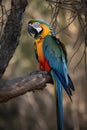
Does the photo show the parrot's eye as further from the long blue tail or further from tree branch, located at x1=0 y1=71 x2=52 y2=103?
tree branch, located at x1=0 y1=71 x2=52 y2=103

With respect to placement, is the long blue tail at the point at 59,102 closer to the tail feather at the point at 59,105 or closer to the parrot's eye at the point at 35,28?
the tail feather at the point at 59,105

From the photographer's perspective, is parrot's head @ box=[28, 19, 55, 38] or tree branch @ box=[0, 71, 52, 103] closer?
tree branch @ box=[0, 71, 52, 103]

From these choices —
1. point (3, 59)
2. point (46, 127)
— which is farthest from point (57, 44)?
point (46, 127)

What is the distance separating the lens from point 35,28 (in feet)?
12.7

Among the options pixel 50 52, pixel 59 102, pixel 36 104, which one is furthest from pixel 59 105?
pixel 36 104

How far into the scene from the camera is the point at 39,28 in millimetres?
3902

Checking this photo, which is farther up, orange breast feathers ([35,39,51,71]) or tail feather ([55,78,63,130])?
orange breast feathers ([35,39,51,71])

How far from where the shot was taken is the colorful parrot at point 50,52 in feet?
12.5

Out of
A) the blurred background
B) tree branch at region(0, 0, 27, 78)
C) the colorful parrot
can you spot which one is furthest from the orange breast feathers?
the blurred background

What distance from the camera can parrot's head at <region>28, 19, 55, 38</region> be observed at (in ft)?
12.7

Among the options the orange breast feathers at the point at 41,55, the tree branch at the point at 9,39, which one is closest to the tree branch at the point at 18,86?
the tree branch at the point at 9,39

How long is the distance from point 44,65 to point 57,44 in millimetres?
172

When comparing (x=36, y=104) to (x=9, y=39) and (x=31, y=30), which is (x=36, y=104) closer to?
(x=31, y=30)

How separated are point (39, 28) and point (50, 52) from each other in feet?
0.62
